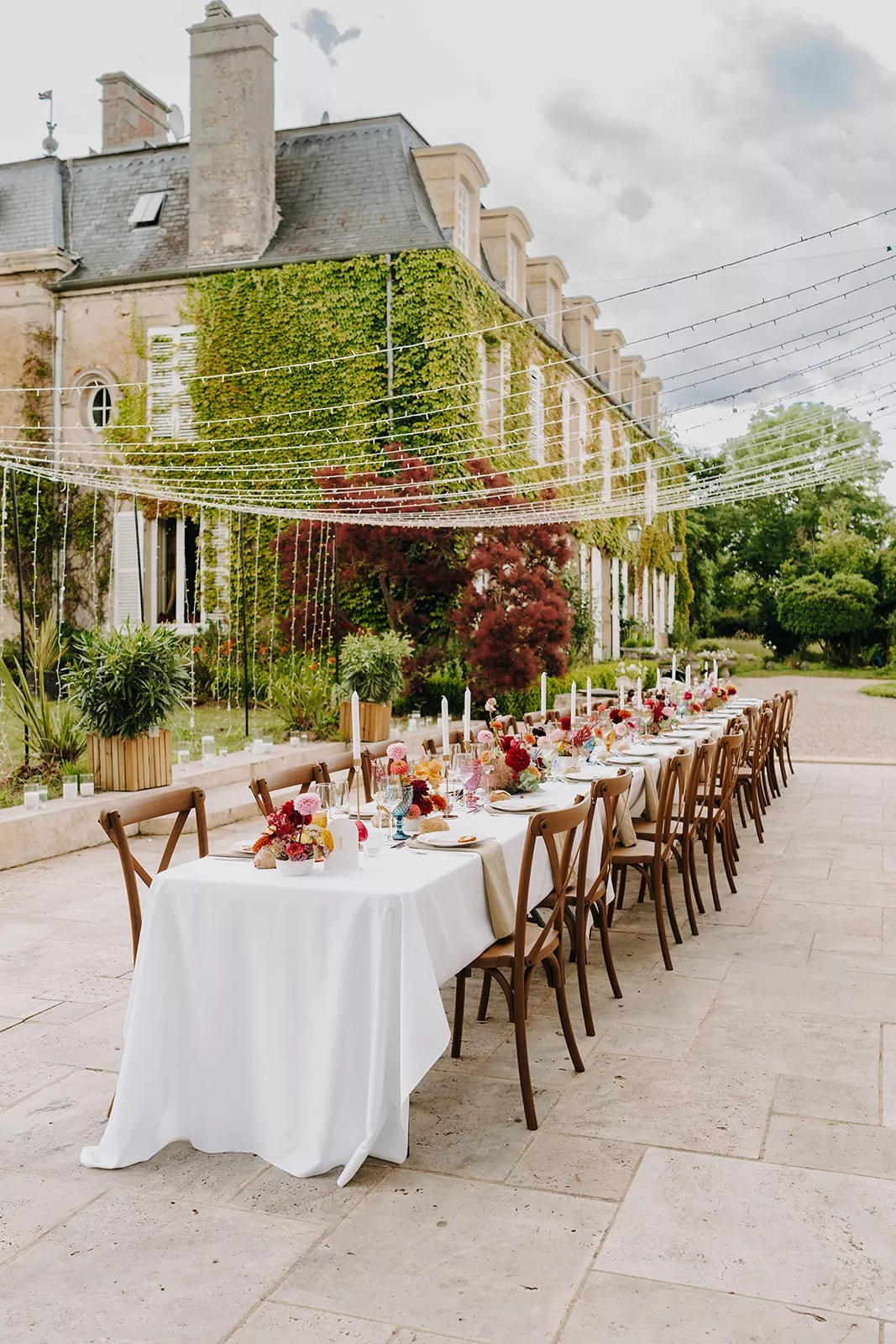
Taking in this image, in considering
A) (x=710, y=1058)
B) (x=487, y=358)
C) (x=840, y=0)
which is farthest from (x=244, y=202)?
(x=710, y=1058)

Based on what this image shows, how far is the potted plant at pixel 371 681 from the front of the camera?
35.1ft

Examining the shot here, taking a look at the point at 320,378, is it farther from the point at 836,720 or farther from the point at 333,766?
the point at 333,766

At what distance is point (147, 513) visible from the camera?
48.4 feet

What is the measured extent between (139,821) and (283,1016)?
30.0 inches

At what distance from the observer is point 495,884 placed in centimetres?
342

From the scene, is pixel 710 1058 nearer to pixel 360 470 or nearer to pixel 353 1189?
pixel 353 1189

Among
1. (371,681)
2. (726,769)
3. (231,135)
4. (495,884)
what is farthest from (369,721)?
(231,135)

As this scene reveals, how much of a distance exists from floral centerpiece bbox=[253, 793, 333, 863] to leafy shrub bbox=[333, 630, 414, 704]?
24.6 feet

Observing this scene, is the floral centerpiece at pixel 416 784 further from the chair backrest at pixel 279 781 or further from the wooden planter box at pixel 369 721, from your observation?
the wooden planter box at pixel 369 721

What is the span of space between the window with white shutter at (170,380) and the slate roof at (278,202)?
2.56ft

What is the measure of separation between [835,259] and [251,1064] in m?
13.6

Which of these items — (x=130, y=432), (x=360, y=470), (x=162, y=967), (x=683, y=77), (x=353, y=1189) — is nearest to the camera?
(x=353, y=1189)

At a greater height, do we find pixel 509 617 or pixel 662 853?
pixel 509 617

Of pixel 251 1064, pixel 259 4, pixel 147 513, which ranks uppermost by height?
pixel 259 4
